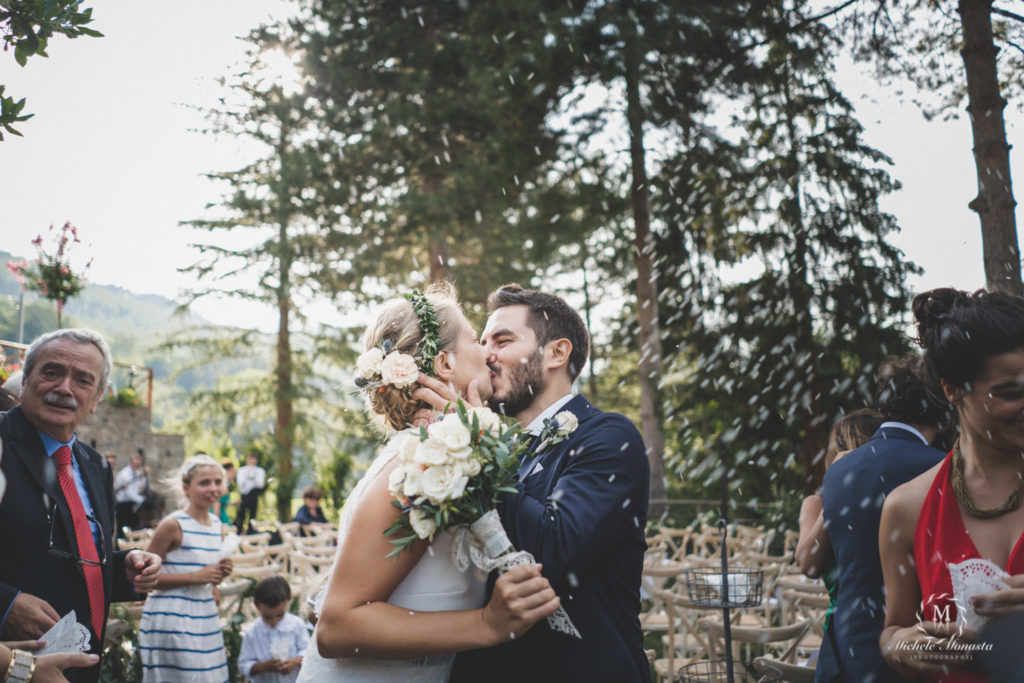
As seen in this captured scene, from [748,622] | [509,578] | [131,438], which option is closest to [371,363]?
[509,578]

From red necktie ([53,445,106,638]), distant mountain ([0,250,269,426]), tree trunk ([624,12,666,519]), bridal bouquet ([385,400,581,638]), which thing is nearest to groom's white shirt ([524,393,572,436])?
bridal bouquet ([385,400,581,638])

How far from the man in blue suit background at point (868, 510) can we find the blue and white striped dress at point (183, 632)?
144 inches

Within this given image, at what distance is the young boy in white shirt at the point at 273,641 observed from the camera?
4875mm

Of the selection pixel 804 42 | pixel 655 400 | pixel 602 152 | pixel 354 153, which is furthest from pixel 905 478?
pixel 354 153

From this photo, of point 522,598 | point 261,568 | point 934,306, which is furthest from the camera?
point 261,568

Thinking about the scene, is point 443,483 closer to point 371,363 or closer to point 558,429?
point 558,429

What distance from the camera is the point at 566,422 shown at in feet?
7.75

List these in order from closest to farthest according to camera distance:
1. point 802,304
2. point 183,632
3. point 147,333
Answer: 1. point 183,632
2. point 802,304
3. point 147,333

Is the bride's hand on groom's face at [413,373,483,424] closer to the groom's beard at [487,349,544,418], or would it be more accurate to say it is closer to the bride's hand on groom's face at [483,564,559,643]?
the groom's beard at [487,349,544,418]

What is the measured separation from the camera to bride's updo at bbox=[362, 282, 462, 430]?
2.53 metres

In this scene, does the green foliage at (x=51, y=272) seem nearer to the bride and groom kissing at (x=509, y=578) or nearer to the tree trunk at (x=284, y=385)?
the tree trunk at (x=284, y=385)

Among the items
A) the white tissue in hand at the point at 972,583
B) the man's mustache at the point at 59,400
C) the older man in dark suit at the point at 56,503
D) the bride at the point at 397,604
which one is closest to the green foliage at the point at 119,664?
the older man in dark suit at the point at 56,503

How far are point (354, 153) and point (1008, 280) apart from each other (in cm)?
1594

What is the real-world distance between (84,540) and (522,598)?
6.93 feet
